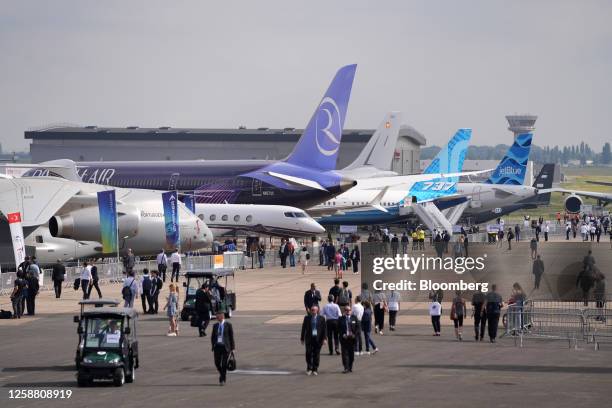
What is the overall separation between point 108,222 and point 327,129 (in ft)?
111

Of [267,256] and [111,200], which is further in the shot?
[267,256]

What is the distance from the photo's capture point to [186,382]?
2170 centimetres

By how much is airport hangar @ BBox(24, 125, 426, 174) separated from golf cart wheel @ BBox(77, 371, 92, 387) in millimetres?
127976

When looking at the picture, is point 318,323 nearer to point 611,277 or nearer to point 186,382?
point 186,382

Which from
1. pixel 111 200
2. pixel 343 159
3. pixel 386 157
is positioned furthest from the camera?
pixel 343 159

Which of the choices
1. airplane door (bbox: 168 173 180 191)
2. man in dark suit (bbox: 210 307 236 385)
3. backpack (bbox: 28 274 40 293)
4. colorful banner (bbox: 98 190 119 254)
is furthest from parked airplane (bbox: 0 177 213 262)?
man in dark suit (bbox: 210 307 236 385)

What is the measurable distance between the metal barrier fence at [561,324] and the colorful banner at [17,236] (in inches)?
675

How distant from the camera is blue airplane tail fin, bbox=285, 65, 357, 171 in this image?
74938 mm

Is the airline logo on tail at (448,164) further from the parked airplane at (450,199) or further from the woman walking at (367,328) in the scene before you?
the woman walking at (367,328)

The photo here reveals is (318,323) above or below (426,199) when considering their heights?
below

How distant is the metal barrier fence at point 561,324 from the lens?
2802 centimetres

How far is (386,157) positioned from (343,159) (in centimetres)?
5169

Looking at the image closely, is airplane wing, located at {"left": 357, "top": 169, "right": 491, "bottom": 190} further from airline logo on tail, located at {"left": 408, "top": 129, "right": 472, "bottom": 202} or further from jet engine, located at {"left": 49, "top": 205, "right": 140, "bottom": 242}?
jet engine, located at {"left": 49, "top": 205, "right": 140, "bottom": 242}

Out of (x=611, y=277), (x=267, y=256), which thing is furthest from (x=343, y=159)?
(x=611, y=277)
